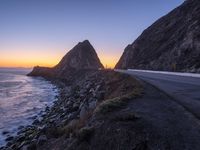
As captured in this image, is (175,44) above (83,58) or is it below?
above

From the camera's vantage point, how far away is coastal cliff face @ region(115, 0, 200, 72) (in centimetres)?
3947

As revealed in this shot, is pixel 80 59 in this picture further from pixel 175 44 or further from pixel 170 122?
pixel 170 122

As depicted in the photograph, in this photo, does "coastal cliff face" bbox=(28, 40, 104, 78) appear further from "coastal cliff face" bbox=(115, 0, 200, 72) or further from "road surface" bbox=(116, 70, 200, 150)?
"road surface" bbox=(116, 70, 200, 150)

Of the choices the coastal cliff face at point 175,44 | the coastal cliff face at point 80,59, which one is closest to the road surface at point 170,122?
the coastal cliff face at point 175,44

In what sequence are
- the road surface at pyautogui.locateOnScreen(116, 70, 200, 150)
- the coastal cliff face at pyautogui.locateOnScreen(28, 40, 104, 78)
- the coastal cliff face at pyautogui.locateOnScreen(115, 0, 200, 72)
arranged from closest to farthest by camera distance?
the road surface at pyautogui.locateOnScreen(116, 70, 200, 150) → the coastal cliff face at pyautogui.locateOnScreen(115, 0, 200, 72) → the coastal cliff face at pyautogui.locateOnScreen(28, 40, 104, 78)

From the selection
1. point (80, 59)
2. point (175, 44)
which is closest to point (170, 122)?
point (175, 44)

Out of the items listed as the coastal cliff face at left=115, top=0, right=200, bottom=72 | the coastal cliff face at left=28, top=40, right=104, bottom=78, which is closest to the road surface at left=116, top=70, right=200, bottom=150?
the coastal cliff face at left=115, top=0, right=200, bottom=72

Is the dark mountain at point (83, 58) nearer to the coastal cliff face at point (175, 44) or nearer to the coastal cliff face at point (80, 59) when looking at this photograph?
the coastal cliff face at point (80, 59)

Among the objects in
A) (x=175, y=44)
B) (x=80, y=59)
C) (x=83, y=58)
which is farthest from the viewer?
(x=83, y=58)

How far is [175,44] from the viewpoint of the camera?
48156 millimetres

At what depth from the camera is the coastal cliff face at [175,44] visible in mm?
39469

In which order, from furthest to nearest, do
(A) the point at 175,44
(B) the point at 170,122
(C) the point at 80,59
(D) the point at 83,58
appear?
(D) the point at 83,58 → (C) the point at 80,59 → (A) the point at 175,44 → (B) the point at 170,122

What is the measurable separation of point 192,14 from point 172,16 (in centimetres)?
1396

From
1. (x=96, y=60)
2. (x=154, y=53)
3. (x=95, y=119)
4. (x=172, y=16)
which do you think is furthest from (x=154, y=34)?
(x=96, y=60)
